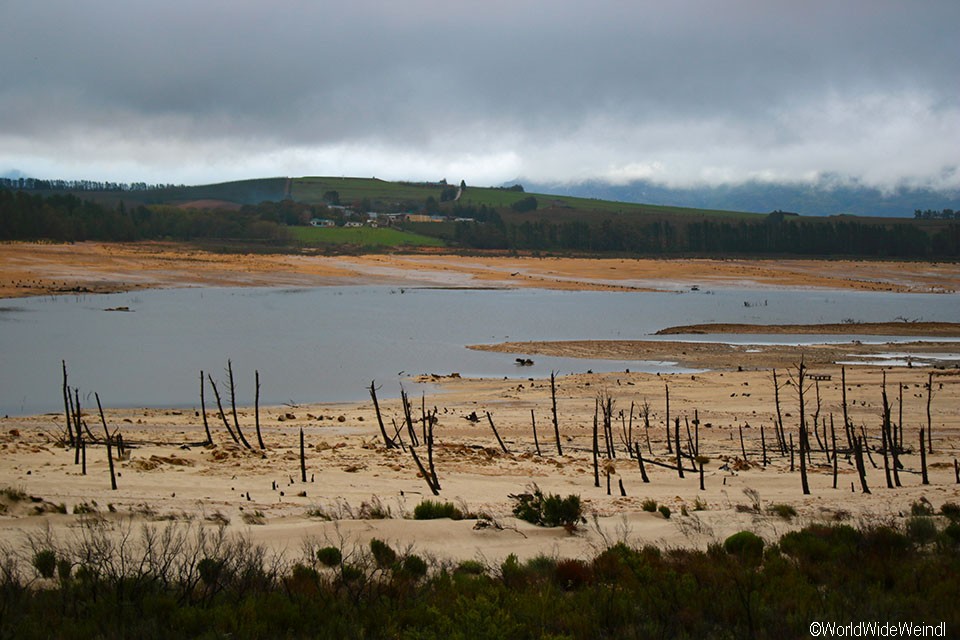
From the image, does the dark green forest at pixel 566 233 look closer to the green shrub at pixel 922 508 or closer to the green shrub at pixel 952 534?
the green shrub at pixel 922 508

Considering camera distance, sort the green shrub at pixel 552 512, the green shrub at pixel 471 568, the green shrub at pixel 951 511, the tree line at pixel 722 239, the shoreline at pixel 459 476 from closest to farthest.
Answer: the green shrub at pixel 471 568, the shoreline at pixel 459 476, the green shrub at pixel 552 512, the green shrub at pixel 951 511, the tree line at pixel 722 239

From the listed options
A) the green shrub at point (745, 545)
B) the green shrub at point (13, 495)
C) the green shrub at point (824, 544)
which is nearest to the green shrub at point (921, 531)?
the green shrub at point (824, 544)

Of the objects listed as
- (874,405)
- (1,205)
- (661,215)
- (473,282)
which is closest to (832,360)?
(874,405)

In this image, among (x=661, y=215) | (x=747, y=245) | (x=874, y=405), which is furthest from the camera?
(x=661, y=215)

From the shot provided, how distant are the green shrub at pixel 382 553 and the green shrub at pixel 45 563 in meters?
3.21

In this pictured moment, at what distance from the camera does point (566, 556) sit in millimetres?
10898

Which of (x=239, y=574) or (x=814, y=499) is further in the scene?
(x=814, y=499)

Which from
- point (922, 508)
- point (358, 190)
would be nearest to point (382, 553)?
point (922, 508)

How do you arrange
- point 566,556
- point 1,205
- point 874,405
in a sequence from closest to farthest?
point 566,556 < point 874,405 < point 1,205

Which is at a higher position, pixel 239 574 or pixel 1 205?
pixel 1 205

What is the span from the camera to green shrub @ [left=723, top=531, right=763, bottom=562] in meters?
10.5

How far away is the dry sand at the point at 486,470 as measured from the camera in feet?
37.8

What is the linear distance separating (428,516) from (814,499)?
6085 mm

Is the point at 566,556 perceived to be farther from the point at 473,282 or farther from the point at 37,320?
the point at 473,282
